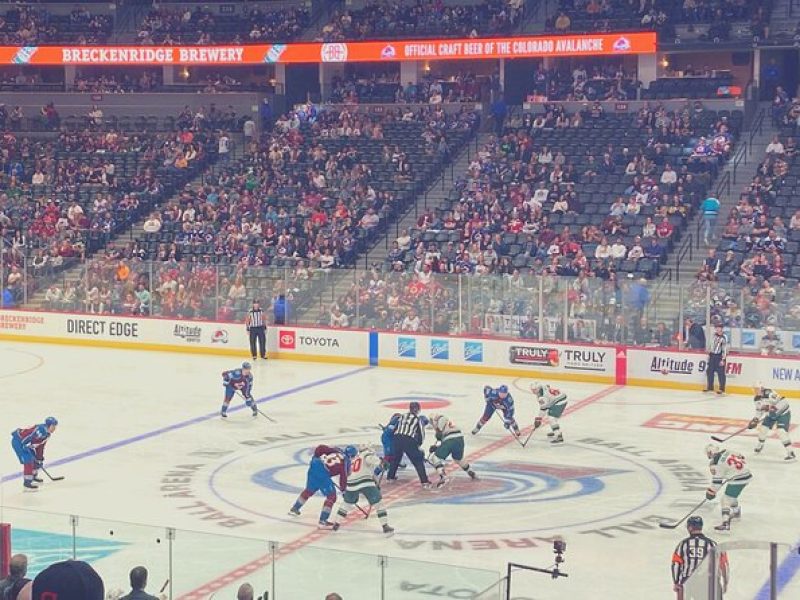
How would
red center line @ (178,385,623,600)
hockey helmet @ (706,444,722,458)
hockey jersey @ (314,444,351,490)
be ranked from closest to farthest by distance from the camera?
red center line @ (178,385,623,600) < hockey jersey @ (314,444,351,490) < hockey helmet @ (706,444,722,458)

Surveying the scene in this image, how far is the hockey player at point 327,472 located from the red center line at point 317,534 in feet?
0.97

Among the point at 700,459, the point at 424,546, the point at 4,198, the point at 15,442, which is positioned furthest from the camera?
the point at 4,198

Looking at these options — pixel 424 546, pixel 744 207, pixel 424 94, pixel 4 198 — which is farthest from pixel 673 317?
pixel 4 198

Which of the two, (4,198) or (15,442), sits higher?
(4,198)

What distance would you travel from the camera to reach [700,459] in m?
22.2

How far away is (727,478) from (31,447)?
9.23 metres

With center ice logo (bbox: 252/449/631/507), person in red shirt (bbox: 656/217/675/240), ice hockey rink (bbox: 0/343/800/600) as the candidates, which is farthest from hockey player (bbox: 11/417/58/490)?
person in red shirt (bbox: 656/217/675/240)

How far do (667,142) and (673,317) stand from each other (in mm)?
10378

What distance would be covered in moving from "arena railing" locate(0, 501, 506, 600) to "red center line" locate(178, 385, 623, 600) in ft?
0.04

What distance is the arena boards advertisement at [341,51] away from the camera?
4134 cm

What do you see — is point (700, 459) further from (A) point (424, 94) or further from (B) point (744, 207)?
(A) point (424, 94)

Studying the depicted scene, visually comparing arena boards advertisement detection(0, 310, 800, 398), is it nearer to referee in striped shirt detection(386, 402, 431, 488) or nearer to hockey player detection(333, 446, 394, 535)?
referee in striped shirt detection(386, 402, 431, 488)

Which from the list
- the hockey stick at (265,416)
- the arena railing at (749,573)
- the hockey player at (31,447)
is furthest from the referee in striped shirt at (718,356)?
the hockey player at (31,447)

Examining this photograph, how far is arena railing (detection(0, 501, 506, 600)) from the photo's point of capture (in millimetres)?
11281
